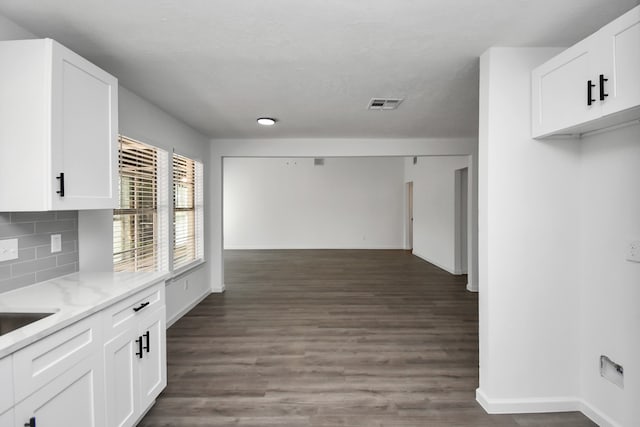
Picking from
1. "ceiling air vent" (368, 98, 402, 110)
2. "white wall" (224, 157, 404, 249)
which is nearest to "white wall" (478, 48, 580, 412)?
"ceiling air vent" (368, 98, 402, 110)

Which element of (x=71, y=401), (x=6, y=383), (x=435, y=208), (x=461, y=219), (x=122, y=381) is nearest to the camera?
(x=6, y=383)

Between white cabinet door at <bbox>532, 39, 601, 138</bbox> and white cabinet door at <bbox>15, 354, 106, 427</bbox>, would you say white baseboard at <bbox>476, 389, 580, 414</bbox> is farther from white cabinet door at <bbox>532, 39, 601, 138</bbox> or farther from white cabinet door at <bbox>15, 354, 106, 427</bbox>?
white cabinet door at <bbox>15, 354, 106, 427</bbox>

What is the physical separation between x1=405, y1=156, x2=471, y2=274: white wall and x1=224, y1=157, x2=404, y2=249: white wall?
107cm

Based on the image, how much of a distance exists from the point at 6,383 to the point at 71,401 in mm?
399

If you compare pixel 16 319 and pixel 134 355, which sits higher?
pixel 16 319

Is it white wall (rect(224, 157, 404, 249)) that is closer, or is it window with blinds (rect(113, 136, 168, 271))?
window with blinds (rect(113, 136, 168, 271))

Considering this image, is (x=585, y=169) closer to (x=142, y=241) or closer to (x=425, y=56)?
(x=425, y=56)

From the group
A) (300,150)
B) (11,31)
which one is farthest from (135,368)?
(300,150)

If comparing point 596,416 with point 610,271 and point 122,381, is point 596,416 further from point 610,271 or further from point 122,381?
point 122,381

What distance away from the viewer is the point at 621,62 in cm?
160

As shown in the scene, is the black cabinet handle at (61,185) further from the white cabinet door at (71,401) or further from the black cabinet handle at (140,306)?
the white cabinet door at (71,401)

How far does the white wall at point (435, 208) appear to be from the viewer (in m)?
6.94

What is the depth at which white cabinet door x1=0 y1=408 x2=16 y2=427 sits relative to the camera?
1.17 m

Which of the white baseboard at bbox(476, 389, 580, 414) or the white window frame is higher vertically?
the white window frame
